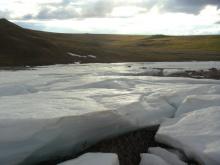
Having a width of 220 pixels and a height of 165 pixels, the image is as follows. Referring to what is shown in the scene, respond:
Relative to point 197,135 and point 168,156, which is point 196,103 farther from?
point 168,156

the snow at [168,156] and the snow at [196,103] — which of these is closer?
the snow at [168,156]

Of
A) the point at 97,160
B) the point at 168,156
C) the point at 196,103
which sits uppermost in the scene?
the point at 196,103

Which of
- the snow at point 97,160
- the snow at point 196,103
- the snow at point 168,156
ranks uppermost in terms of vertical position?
the snow at point 196,103

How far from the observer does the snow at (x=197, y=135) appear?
4.95 metres

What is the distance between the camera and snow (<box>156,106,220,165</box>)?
4945 mm

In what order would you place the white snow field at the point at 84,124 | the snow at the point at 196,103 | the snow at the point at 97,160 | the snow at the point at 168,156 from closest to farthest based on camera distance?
the snow at the point at 97,160 → the white snow field at the point at 84,124 → the snow at the point at 168,156 → the snow at the point at 196,103

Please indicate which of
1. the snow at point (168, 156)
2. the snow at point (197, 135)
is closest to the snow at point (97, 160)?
the snow at point (168, 156)

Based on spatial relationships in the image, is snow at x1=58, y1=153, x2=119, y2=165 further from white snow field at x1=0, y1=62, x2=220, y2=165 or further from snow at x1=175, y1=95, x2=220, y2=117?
snow at x1=175, y1=95, x2=220, y2=117

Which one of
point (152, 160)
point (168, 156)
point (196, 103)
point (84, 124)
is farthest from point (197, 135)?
point (196, 103)

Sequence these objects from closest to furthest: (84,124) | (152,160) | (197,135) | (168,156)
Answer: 1. (152,160)
2. (168,156)
3. (197,135)
4. (84,124)

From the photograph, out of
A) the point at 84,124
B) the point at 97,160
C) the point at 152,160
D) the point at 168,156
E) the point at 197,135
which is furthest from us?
the point at 84,124

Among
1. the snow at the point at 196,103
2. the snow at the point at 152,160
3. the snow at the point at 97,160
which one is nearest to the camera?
the snow at the point at 97,160

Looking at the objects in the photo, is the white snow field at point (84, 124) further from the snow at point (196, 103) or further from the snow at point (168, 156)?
the snow at point (168, 156)

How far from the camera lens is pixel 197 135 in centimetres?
552
